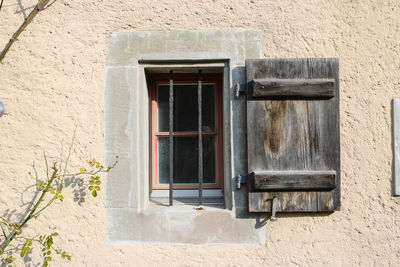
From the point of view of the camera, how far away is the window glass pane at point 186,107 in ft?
7.63

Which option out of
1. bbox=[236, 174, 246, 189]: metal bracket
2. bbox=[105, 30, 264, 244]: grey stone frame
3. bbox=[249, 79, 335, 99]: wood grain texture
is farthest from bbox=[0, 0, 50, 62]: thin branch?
bbox=[236, 174, 246, 189]: metal bracket

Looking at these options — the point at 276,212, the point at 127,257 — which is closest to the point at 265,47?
the point at 276,212

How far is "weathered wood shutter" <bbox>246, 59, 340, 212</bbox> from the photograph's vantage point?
1.93 metres

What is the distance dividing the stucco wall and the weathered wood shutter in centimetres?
14

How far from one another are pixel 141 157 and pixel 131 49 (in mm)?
788

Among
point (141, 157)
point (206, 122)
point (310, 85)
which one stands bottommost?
point (141, 157)

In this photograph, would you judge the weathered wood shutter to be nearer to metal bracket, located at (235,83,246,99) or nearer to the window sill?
metal bracket, located at (235,83,246,99)

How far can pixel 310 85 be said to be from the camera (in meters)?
1.93

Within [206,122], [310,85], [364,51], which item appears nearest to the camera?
[310,85]

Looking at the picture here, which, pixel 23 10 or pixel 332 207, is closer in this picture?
pixel 332 207

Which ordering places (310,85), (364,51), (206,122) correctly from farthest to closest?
(206,122) < (364,51) < (310,85)

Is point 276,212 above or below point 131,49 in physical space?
below

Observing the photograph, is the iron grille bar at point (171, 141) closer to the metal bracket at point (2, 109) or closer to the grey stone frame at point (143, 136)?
the grey stone frame at point (143, 136)

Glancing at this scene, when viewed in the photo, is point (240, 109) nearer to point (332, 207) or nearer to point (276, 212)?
point (276, 212)
